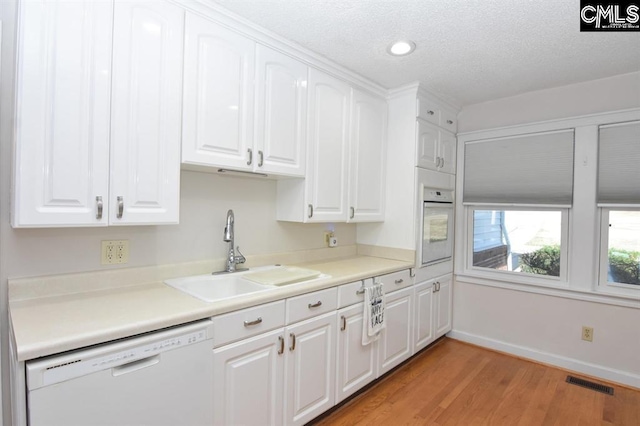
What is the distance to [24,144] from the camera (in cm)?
123

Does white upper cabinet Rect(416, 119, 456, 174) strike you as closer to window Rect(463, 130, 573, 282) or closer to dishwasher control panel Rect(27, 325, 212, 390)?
window Rect(463, 130, 573, 282)

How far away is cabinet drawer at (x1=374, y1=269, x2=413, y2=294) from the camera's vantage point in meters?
2.43

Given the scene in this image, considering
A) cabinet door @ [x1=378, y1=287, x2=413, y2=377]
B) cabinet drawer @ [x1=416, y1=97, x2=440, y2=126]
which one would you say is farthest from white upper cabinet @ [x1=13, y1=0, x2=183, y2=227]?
cabinet drawer @ [x1=416, y1=97, x2=440, y2=126]

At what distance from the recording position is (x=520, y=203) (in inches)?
119

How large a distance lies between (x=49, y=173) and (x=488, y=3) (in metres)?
2.16

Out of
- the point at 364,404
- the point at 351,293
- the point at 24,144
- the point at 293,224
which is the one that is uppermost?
the point at 24,144

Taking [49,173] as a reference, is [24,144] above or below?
above

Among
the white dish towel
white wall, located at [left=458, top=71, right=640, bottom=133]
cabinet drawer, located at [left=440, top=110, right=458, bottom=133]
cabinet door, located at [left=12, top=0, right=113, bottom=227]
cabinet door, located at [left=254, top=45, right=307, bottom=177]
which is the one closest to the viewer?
cabinet door, located at [left=12, top=0, right=113, bottom=227]

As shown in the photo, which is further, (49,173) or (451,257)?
(451,257)

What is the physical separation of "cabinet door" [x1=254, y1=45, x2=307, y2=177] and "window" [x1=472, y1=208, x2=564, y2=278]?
2.14 metres

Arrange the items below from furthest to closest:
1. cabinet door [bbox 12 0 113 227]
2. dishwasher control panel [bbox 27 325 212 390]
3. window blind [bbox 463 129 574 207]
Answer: window blind [bbox 463 129 574 207], cabinet door [bbox 12 0 113 227], dishwasher control panel [bbox 27 325 212 390]

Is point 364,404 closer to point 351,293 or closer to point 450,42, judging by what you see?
point 351,293

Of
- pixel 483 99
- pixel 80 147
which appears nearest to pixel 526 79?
pixel 483 99

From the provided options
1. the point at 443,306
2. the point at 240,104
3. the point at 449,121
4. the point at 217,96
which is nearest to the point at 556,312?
the point at 443,306
